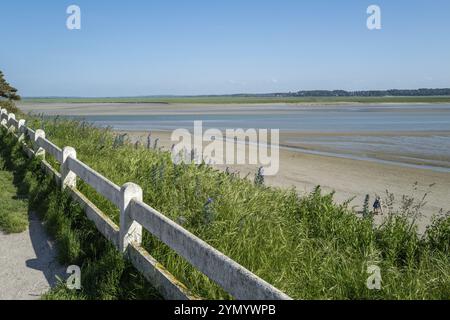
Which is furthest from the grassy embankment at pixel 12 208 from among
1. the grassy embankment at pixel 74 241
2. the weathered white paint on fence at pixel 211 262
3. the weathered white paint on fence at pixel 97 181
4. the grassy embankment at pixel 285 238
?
the weathered white paint on fence at pixel 211 262

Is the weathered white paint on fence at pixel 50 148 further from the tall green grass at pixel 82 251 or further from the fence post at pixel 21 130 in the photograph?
the fence post at pixel 21 130

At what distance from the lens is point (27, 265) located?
5.19 metres

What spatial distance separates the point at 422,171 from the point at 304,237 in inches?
467

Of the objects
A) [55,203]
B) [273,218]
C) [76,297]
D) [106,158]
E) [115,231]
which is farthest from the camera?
[106,158]

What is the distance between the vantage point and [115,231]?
5102mm

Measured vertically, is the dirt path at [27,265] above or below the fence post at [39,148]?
below

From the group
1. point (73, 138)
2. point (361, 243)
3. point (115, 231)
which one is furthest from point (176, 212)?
point (73, 138)

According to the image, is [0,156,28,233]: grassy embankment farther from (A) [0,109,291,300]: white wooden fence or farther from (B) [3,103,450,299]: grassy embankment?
(A) [0,109,291,300]: white wooden fence

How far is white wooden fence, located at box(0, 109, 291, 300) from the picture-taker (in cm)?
313

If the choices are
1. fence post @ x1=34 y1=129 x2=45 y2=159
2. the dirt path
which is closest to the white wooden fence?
the dirt path

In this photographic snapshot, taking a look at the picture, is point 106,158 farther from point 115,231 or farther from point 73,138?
point 115,231

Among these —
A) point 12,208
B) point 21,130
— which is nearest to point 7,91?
point 21,130

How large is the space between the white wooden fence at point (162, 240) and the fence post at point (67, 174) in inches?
5.2

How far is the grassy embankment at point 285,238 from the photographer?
4383 millimetres
